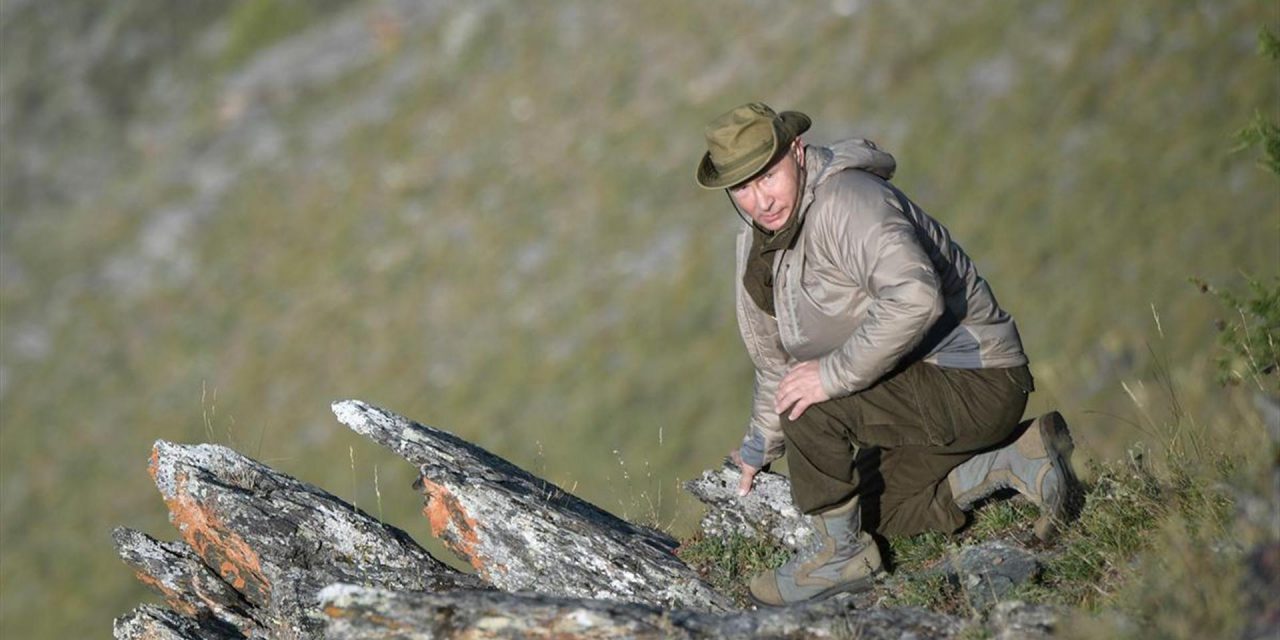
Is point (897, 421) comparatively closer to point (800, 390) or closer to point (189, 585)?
point (800, 390)

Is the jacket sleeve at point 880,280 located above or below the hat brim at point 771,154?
below

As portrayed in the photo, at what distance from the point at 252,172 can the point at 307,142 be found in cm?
243

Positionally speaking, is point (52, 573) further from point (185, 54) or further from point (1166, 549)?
point (1166, 549)

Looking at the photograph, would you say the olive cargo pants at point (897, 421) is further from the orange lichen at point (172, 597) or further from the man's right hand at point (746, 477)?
the orange lichen at point (172, 597)

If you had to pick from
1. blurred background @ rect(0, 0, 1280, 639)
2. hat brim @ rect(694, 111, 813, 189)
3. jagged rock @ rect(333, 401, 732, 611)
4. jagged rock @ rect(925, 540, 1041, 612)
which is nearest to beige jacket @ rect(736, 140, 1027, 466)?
hat brim @ rect(694, 111, 813, 189)

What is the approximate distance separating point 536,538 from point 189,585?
235 cm

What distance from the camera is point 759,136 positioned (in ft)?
20.4

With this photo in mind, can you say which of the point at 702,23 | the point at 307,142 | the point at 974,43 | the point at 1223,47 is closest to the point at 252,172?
the point at 307,142

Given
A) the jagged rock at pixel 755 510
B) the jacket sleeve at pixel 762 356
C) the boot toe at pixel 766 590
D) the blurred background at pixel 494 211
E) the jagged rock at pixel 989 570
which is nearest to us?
the jagged rock at pixel 989 570

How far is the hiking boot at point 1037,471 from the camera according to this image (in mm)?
6586

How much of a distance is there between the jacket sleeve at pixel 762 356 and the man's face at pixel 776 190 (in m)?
0.49

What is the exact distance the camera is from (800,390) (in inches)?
255

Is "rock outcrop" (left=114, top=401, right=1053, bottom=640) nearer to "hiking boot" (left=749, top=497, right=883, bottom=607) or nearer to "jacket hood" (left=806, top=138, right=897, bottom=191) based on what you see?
"hiking boot" (left=749, top=497, right=883, bottom=607)

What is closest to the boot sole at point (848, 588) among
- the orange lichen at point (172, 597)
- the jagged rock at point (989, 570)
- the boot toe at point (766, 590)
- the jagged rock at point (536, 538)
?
the boot toe at point (766, 590)
